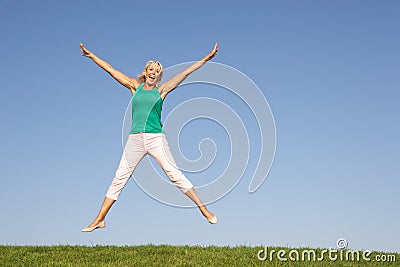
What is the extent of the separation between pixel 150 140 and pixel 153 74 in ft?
4.15

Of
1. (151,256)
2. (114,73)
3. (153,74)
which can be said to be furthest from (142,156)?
(151,256)

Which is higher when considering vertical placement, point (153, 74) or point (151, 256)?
point (153, 74)

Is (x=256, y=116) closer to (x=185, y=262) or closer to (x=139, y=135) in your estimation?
(x=139, y=135)

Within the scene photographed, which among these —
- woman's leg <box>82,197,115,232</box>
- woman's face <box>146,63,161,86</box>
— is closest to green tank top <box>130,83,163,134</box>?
woman's face <box>146,63,161,86</box>

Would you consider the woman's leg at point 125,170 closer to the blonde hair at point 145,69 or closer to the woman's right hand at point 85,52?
the blonde hair at point 145,69

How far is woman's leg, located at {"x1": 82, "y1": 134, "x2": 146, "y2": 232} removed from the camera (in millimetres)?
A: 10258

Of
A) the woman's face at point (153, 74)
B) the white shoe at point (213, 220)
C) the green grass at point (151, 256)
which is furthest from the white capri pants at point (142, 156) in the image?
the green grass at point (151, 256)

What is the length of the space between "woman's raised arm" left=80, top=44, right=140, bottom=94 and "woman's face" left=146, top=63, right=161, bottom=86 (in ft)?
1.07

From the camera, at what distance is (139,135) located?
10.2 metres

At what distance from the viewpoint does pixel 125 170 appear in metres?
10.3

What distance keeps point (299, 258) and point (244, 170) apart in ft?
7.49

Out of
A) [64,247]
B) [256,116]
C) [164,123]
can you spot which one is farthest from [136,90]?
[64,247]

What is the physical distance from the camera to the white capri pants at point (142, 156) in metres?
10.2

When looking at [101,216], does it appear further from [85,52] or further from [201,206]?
[85,52]
